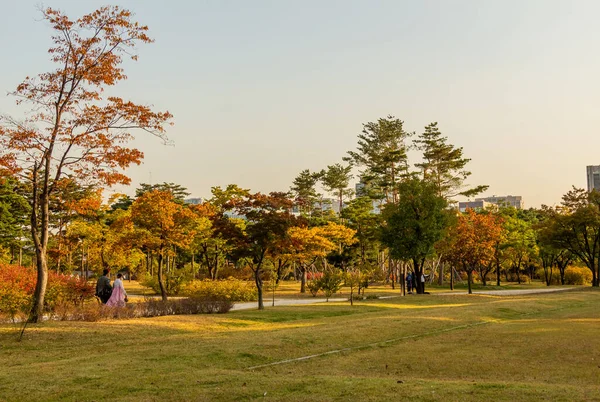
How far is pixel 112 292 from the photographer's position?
17.5 m

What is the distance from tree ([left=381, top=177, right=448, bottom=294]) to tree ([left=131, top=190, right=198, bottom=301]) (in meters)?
12.4

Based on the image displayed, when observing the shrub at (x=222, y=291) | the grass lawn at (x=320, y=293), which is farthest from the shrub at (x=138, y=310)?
the grass lawn at (x=320, y=293)

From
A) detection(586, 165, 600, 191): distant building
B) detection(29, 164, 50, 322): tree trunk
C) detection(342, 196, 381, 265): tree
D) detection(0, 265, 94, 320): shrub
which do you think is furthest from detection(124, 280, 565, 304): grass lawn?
detection(586, 165, 600, 191): distant building

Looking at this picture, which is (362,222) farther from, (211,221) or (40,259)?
(40,259)

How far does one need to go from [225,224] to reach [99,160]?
23.0ft

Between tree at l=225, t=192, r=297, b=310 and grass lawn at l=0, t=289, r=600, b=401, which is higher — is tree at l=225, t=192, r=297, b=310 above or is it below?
→ above

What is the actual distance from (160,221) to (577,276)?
1593 inches

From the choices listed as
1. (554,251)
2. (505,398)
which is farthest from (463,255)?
(505,398)

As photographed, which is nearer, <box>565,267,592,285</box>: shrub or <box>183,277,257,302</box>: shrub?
<box>183,277,257,302</box>: shrub

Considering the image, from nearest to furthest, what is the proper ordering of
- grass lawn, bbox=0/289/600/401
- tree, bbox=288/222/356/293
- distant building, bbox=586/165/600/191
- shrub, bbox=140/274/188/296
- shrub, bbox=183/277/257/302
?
grass lawn, bbox=0/289/600/401
shrub, bbox=183/277/257/302
shrub, bbox=140/274/188/296
tree, bbox=288/222/356/293
distant building, bbox=586/165/600/191

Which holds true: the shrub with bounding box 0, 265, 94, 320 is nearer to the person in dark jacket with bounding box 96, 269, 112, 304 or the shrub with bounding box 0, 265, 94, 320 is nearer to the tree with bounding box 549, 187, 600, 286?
the person in dark jacket with bounding box 96, 269, 112, 304

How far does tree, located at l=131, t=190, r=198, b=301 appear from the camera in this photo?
2345 cm

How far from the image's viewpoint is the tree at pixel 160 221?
76.9 ft

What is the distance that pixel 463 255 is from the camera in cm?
3728
